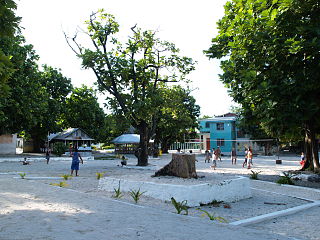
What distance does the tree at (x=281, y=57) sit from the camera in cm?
1189

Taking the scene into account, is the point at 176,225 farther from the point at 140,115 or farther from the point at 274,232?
the point at 140,115

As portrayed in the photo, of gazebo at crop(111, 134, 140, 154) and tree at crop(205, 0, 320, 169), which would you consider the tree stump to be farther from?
gazebo at crop(111, 134, 140, 154)

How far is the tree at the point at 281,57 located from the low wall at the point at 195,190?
4.14 m

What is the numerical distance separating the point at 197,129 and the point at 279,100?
40761 millimetres

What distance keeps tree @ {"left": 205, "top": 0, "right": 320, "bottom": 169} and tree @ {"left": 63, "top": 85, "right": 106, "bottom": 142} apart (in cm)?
3486

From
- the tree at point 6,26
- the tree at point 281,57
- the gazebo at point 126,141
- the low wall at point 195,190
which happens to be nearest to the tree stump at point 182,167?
the low wall at point 195,190

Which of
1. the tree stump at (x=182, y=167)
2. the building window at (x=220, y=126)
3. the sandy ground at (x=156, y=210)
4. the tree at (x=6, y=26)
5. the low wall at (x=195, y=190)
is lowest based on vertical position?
the sandy ground at (x=156, y=210)

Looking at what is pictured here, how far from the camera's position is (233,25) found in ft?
45.2

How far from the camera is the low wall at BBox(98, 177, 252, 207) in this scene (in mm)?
8734

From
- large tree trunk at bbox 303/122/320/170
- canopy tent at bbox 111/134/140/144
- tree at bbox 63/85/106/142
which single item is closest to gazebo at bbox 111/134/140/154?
canopy tent at bbox 111/134/140/144

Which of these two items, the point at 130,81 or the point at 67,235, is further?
the point at 130,81

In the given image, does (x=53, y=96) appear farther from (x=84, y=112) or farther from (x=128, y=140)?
(x=128, y=140)

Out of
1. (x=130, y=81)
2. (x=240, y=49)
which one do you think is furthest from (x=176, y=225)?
(x=130, y=81)

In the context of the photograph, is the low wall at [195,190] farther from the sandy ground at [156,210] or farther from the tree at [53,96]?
the tree at [53,96]
